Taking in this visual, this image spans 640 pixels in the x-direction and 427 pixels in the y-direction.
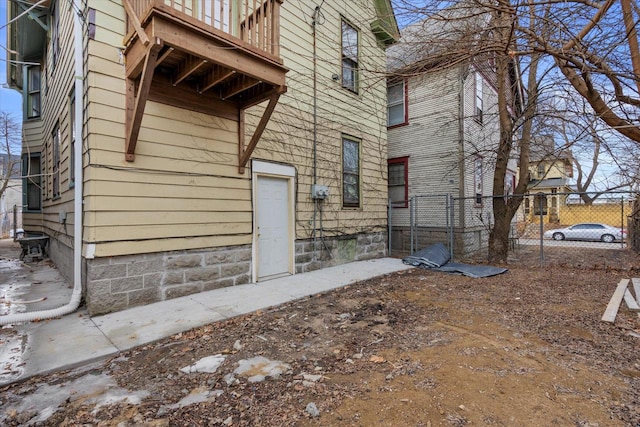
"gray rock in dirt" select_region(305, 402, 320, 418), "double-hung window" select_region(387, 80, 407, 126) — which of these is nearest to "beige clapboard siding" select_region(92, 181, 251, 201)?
"gray rock in dirt" select_region(305, 402, 320, 418)

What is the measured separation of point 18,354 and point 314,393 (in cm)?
275

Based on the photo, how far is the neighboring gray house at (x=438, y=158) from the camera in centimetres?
945

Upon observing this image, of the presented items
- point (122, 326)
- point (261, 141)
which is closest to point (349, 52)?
point (261, 141)

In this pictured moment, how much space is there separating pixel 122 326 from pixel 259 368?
75.7 inches

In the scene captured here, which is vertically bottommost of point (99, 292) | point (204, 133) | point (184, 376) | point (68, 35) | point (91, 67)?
point (184, 376)

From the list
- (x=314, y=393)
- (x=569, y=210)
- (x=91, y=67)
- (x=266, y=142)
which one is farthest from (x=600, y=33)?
(x=569, y=210)

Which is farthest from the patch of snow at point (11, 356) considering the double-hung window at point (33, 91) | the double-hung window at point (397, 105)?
the double-hung window at point (397, 105)

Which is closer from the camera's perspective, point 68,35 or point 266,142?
point 68,35

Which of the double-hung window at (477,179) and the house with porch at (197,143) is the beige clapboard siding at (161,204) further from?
the double-hung window at (477,179)

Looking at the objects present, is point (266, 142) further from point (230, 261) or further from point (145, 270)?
point (145, 270)

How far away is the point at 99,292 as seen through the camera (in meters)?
3.82

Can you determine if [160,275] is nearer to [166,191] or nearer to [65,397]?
[166,191]

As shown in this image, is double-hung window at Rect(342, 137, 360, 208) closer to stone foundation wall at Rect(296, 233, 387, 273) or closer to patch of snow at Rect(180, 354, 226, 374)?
stone foundation wall at Rect(296, 233, 387, 273)

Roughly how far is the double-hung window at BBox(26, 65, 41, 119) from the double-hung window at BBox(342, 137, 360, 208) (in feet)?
32.6
